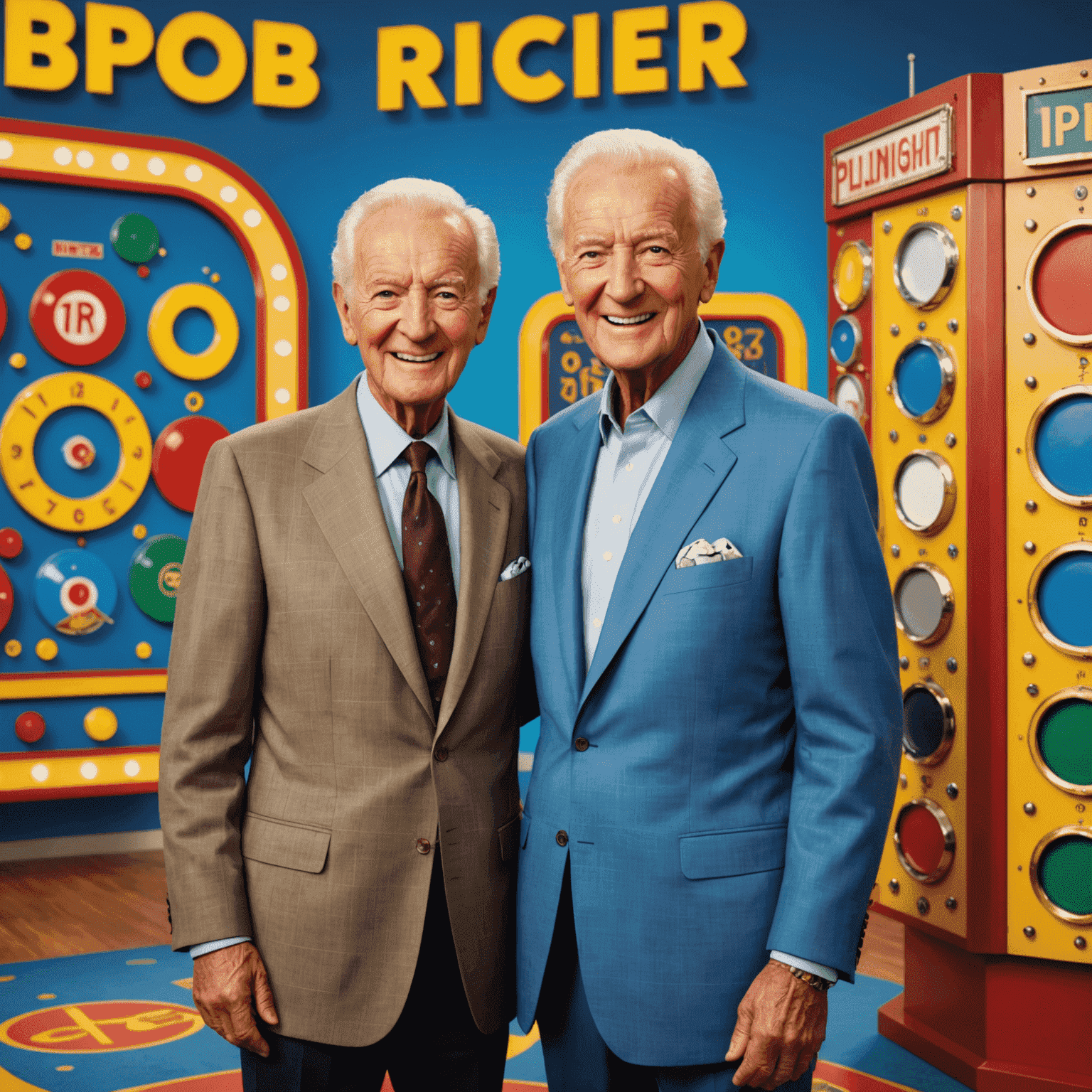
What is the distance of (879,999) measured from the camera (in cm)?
343

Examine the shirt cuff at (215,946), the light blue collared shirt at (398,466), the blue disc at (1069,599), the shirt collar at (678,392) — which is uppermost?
the shirt collar at (678,392)

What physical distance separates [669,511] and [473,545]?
31 cm

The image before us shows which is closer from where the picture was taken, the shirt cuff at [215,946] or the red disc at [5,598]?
the shirt cuff at [215,946]

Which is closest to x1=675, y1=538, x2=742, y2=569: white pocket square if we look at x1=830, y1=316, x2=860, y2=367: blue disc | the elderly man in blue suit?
the elderly man in blue suit

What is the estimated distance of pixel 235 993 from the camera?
1496 millimetres

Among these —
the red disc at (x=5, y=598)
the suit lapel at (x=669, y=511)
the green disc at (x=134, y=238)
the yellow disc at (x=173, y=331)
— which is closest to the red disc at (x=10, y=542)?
the red disc at (x=5, y=598)

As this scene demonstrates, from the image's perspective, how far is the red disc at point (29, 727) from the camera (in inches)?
180

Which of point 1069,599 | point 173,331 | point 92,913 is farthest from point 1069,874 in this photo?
point 173,331

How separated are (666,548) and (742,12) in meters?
4.40

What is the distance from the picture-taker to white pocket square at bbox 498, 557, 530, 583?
5.43 ft

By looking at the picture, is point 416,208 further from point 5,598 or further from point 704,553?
point 5,598

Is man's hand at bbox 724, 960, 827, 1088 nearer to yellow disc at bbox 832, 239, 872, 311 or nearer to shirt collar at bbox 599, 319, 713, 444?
shirt collar at bbox 599, 319, 713, 444

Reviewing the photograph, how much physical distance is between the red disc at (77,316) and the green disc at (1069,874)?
157 inches

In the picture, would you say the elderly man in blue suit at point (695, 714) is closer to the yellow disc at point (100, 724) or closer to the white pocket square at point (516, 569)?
the white pocket square at point (516, 569)
